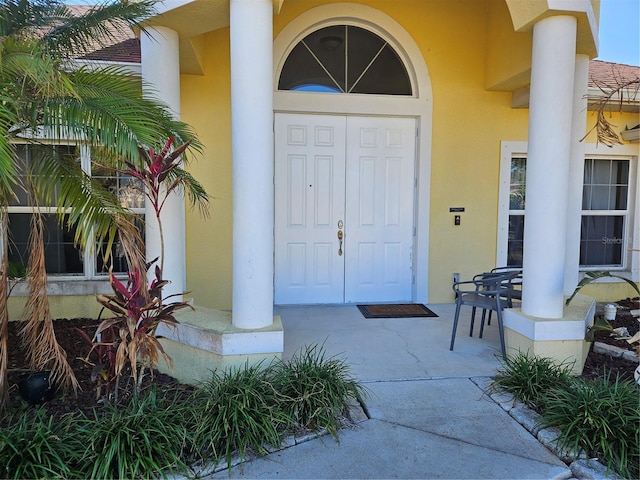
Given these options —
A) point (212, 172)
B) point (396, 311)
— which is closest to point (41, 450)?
point (212, 172)

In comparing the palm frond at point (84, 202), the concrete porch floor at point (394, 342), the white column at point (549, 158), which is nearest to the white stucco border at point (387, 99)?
the concrete porch floor at point (394, 342)

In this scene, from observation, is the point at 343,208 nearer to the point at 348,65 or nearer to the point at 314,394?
the point at 348,65

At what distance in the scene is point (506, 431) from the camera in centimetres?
303

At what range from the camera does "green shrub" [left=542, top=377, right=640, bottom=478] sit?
103 inches

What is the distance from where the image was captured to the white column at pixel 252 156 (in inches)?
137

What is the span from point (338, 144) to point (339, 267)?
1.72m

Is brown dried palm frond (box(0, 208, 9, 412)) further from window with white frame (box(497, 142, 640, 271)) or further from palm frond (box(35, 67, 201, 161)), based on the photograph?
window with white frame (box(497, 142, 640, 271))

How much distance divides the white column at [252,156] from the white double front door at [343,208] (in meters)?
2.33

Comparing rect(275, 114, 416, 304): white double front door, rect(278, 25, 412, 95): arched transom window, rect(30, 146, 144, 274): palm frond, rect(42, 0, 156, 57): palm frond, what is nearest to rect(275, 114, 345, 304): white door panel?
rect(275, 114, 416, 304): white double front door

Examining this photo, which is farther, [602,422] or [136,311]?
[136,311]

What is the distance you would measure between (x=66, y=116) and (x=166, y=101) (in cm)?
149

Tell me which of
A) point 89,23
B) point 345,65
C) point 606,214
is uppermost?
point 345,65

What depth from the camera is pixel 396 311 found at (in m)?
5.89

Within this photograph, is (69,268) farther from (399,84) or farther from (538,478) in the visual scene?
(538,478)
